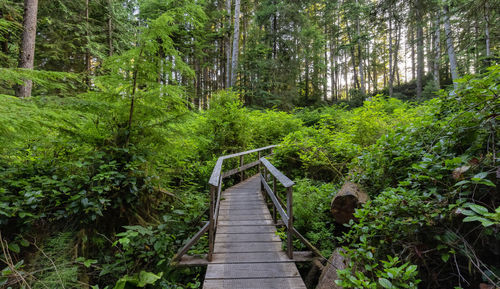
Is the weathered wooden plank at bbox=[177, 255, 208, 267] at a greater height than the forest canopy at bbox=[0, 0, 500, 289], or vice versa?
the forest canopy at bbox=[0, 0, 500, 289]

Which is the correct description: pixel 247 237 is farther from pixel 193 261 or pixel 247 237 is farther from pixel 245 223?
pixel 193 261

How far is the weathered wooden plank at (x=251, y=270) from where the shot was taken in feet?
10.1

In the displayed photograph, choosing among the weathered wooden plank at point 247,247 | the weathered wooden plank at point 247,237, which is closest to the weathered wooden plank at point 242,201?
the weathered wooden plank at point 247,237

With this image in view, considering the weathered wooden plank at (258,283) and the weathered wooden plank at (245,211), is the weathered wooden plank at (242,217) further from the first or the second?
the weathered wooden plank at (258,283)

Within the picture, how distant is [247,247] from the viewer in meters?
3.81

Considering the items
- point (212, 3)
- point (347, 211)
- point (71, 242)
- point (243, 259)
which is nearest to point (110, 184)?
point (71, 242)

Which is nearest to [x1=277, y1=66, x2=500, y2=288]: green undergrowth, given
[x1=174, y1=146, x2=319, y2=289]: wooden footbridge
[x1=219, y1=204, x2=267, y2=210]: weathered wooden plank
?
→ [x1=174, y1=146, x2=319, y2=289]: wooden footbridge

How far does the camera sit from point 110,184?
3691mm

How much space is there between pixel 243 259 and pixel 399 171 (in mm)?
2963

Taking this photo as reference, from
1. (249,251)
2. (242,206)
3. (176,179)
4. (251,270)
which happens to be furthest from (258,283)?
(176,179)

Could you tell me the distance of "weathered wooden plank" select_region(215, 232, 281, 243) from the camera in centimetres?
405

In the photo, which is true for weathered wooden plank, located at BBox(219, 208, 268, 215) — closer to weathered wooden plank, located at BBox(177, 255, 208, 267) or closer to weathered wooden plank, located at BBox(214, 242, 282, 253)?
weathered wooden plank, located at BBox(214, 242, 282, 253)

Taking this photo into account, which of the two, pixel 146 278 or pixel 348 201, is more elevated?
pixel 348 201

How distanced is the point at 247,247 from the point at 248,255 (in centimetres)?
23
